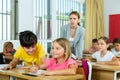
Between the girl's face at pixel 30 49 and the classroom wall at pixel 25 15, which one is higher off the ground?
the classroom wall at pixel 25 15

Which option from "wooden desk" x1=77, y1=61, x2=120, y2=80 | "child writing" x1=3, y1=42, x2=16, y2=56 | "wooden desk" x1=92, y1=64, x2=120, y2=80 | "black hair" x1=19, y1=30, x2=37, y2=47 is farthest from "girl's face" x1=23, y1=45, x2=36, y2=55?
"child writing" x1=3, y1=42, x2=16, y2=56

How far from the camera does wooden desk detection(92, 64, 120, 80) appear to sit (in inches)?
116

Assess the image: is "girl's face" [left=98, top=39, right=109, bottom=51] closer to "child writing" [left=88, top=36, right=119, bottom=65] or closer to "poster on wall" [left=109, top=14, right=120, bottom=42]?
"child writing" [left=88, top=36, right=119, bottom=65]

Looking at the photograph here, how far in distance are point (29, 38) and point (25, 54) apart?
0.35 meters

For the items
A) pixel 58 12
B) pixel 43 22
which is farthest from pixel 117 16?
pixel 43 22

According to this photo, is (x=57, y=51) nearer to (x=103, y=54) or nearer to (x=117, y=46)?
(x=103, y=54)

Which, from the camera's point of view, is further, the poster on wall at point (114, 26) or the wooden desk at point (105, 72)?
the poster on wall at point (114, 26)

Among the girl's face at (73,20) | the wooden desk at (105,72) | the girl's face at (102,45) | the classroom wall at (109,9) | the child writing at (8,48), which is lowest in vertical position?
the wooden desk at (105,72)

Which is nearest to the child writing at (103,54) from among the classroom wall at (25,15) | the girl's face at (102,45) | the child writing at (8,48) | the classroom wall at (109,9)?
the girl's face at (102,45)

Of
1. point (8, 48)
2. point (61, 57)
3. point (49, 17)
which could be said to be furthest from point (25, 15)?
point (61, 57)

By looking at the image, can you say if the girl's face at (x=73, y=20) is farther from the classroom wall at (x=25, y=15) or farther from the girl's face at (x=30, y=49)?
the classroom wall at (x=25, y=15)

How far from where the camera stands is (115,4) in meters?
8.18

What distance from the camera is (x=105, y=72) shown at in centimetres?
307

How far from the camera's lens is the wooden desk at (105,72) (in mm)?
2947
